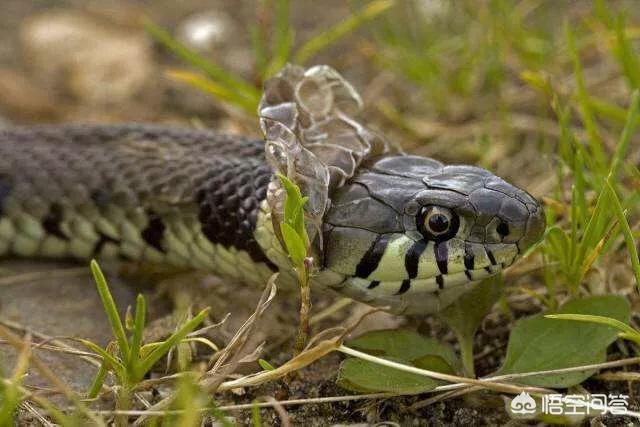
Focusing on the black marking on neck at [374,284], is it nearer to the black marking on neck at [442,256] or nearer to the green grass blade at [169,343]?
the black marking on neck at [442,256]

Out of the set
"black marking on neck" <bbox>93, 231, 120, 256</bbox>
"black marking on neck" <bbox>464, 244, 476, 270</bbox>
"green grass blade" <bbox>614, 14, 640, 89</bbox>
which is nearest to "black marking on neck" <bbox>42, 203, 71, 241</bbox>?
"black marking on neck" <bbox>93, 231, 120, 256</bbox>

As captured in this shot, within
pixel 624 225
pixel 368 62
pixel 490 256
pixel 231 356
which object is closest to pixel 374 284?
pixel 490 256

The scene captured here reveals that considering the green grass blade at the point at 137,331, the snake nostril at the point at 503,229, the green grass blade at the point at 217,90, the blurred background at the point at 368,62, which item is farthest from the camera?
the blurred background at the point at 368,62

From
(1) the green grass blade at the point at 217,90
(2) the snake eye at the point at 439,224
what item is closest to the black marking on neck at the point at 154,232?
(1) the green grass blade at the point at 217,90

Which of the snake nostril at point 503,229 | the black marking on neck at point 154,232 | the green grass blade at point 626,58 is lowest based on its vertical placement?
the black marking on neck at point 154,232

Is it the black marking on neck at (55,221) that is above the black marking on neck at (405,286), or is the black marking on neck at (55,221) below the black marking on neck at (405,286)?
above

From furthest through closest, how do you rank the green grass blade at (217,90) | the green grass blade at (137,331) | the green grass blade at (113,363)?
1. the green grass blade at (217,90)
2. the green grass blade at (113,363)
3. the green grass blade at (137,331)

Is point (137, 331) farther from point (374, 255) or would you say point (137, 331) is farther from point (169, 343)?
point (374, 255)
